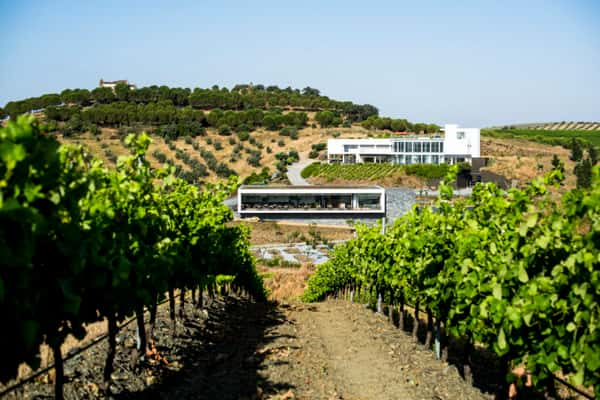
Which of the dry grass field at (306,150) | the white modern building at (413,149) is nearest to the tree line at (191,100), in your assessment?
the dry grass field at (306,150)

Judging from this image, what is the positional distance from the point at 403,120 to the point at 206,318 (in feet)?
335

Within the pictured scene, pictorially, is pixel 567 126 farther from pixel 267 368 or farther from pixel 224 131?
pixel 267 368

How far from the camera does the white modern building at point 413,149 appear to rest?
8225cm

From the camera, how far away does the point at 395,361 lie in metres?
11.3

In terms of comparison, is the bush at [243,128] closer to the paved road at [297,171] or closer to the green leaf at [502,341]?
the paved road at [297,171]

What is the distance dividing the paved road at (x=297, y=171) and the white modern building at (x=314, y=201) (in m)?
16.3

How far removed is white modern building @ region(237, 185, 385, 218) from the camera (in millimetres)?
60812

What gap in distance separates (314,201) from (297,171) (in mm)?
24197

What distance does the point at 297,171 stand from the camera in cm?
8588

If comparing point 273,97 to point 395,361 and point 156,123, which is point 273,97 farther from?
point 395,361

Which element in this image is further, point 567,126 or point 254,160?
point 567,126

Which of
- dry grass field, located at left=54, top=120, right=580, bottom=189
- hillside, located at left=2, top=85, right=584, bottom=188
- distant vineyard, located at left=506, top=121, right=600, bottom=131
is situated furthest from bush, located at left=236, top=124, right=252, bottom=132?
distant vineyard, located at left=506, top=121, right=600, bottom=131

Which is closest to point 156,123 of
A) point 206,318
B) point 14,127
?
point 206,318

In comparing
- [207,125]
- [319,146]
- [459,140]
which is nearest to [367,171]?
[459,140]
